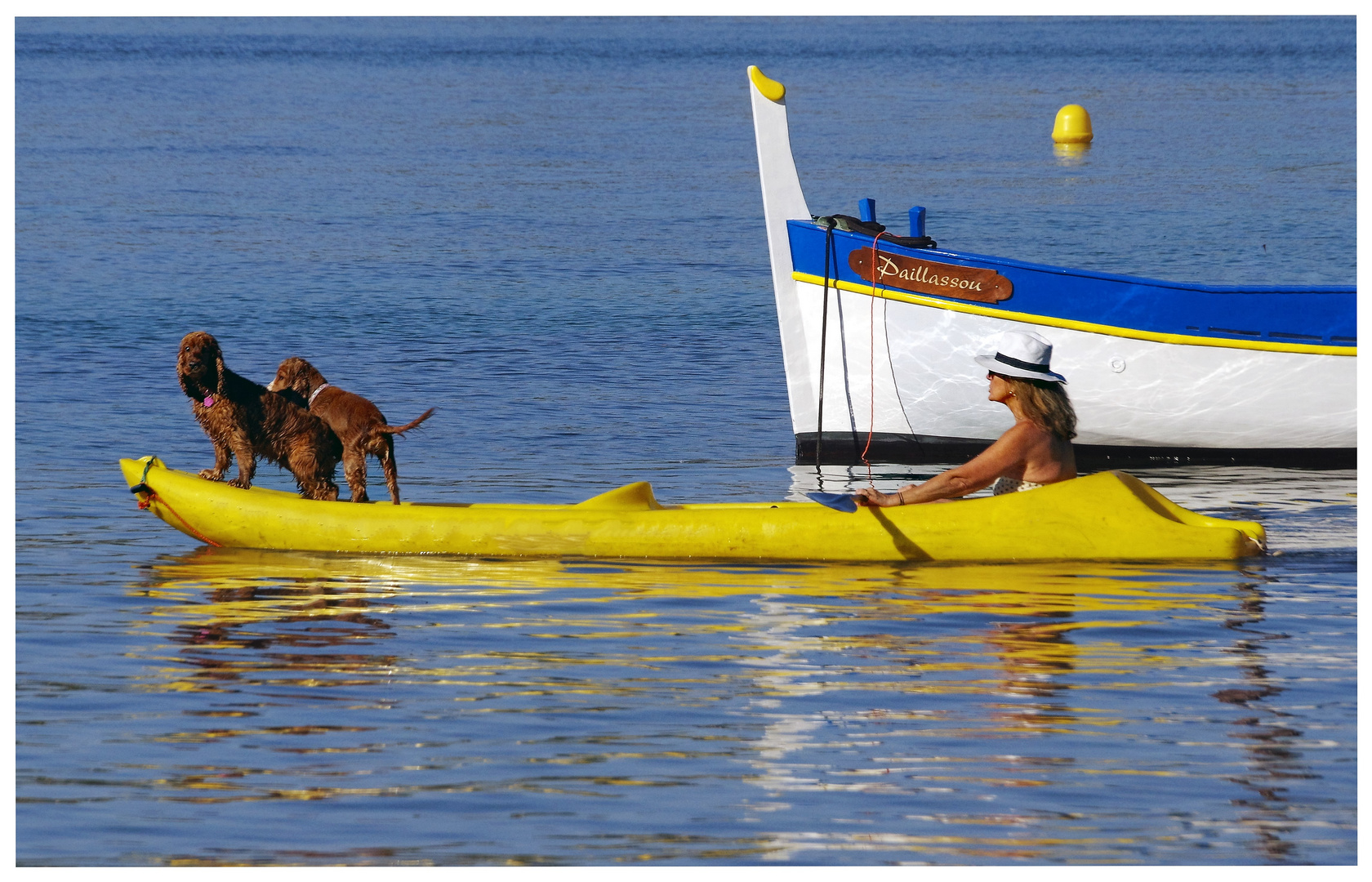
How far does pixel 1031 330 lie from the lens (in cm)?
1209

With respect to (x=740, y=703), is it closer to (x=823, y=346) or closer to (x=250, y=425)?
(x=250, y=425)

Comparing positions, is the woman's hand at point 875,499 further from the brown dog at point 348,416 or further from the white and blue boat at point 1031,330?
the white and blue boat at point 1031,330

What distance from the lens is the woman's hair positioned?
353 inches

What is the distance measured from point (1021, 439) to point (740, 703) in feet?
8.88

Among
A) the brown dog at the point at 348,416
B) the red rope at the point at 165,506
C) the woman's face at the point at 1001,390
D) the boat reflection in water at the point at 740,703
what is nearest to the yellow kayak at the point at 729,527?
the red rope at the point at 165,506

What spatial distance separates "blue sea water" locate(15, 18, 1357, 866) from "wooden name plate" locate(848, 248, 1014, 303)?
1.31m

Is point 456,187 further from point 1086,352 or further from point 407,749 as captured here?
point 407,749

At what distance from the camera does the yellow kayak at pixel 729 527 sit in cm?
922

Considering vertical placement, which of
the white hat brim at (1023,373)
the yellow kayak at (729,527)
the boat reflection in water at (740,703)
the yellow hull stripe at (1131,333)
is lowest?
the boat reflection in water at (740,703)

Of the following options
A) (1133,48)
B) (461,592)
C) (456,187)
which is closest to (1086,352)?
(461,592)

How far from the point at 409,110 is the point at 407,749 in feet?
117

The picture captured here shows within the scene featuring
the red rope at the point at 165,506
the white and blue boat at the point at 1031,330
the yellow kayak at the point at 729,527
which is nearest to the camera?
the yellow kayak at the point at 729,527

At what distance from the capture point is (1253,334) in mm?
12008

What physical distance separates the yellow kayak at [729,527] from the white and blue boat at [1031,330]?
2869mm
